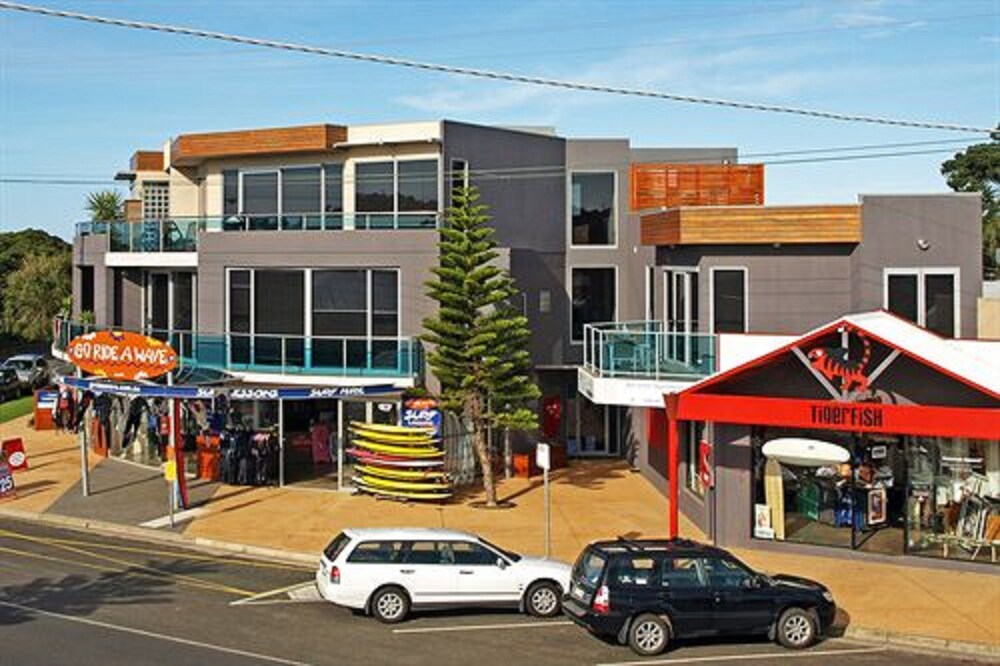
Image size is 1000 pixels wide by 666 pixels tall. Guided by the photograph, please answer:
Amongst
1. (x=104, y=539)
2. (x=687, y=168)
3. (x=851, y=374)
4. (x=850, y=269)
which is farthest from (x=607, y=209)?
(x=104, y=539)

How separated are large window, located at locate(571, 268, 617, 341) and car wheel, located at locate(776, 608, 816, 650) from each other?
18418mm

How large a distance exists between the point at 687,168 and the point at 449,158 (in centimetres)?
661

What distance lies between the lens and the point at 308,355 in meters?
29.0

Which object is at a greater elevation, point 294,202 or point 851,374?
point 294,202

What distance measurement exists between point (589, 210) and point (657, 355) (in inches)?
441

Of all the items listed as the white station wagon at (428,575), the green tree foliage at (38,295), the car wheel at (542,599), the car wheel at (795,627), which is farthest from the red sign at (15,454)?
the green tree foliage at (38,295)

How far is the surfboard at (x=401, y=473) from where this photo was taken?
1043 inches

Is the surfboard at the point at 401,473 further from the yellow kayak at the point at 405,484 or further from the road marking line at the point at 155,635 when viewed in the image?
the road marking line at the point at 155,635

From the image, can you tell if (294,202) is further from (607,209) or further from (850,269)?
(850,269)

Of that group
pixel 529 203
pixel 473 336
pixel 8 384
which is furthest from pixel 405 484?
pixel 8 384

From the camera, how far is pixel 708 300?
2512cm

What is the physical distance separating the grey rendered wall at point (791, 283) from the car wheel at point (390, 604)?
10908 mm

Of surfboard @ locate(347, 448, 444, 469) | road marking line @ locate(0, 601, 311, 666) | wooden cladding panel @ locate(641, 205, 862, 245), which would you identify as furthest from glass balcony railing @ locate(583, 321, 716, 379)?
road marking line @ locate(0, 601, 311, 666)

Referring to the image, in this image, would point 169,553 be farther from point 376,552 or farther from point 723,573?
point 723,573
